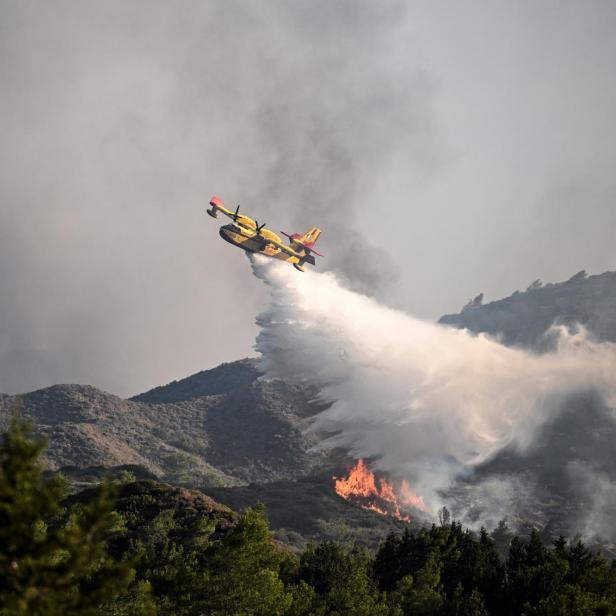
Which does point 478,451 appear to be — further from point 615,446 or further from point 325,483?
point 325,483

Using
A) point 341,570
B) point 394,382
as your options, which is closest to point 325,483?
point 394,382

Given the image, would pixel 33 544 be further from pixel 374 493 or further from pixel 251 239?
pixel 374 493

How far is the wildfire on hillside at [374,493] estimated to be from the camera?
500ft

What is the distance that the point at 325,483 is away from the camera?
158 meters

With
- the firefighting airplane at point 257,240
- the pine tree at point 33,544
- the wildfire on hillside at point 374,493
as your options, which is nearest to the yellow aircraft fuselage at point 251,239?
the firefighting airplane at point 257,240

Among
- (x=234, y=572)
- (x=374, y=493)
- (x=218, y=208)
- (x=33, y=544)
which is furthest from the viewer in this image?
(x=374, y=493)

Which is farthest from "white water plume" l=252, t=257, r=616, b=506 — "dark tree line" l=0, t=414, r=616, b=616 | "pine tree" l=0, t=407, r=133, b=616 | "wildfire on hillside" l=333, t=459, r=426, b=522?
"pine tree" l=0, t=407, r=133, b=616

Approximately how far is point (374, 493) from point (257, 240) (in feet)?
259

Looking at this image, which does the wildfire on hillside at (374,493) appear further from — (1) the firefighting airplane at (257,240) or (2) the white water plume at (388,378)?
(1) the firefighting airplane at (257,240)

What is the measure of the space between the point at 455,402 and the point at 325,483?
37569 millimetres

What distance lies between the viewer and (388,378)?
471ft

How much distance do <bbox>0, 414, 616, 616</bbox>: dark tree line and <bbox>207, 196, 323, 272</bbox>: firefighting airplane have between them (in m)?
39.6

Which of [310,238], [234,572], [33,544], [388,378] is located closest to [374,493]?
[388,378]

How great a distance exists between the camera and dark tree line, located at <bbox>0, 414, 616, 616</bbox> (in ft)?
51.3
